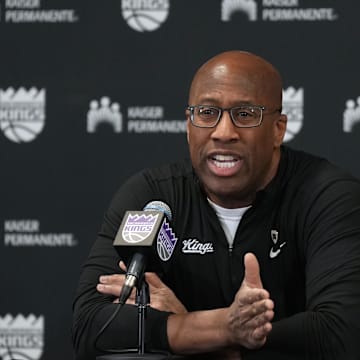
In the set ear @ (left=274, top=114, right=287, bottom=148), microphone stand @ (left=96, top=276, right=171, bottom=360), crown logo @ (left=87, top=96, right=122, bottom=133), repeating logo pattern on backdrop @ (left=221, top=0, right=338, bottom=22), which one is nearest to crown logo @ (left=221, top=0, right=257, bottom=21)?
repeating logo pattern on backdrop @ (left=221, top=0, right=338, bottom=22)

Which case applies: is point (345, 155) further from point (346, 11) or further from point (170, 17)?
point (170, 17)

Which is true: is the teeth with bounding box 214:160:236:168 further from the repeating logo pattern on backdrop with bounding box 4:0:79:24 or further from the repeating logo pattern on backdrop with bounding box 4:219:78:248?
the repeating logo pattern on backdrop with bounding box 4:0:79:24

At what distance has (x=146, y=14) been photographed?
3643mm

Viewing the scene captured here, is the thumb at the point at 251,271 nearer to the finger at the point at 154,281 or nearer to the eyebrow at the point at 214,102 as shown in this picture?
the finger at the point at 154,281

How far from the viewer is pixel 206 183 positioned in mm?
2701

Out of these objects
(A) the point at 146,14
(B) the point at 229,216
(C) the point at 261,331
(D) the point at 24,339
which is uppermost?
(A) the point at 146,14

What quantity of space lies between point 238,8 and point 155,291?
1498mm

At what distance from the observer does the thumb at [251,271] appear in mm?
2217

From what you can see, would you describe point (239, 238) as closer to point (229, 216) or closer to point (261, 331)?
point (229, 216)

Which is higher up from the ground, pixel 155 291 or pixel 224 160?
pixel 224 160

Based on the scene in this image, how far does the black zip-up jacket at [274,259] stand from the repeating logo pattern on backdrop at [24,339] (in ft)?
3.47

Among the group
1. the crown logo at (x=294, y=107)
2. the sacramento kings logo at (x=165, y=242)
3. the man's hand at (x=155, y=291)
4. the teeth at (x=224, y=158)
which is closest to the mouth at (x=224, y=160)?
the teeth at (x=224, y=158)

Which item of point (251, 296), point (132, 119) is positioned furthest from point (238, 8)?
point (251, 296)

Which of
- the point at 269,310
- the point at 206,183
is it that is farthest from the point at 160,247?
the point at 206,183
